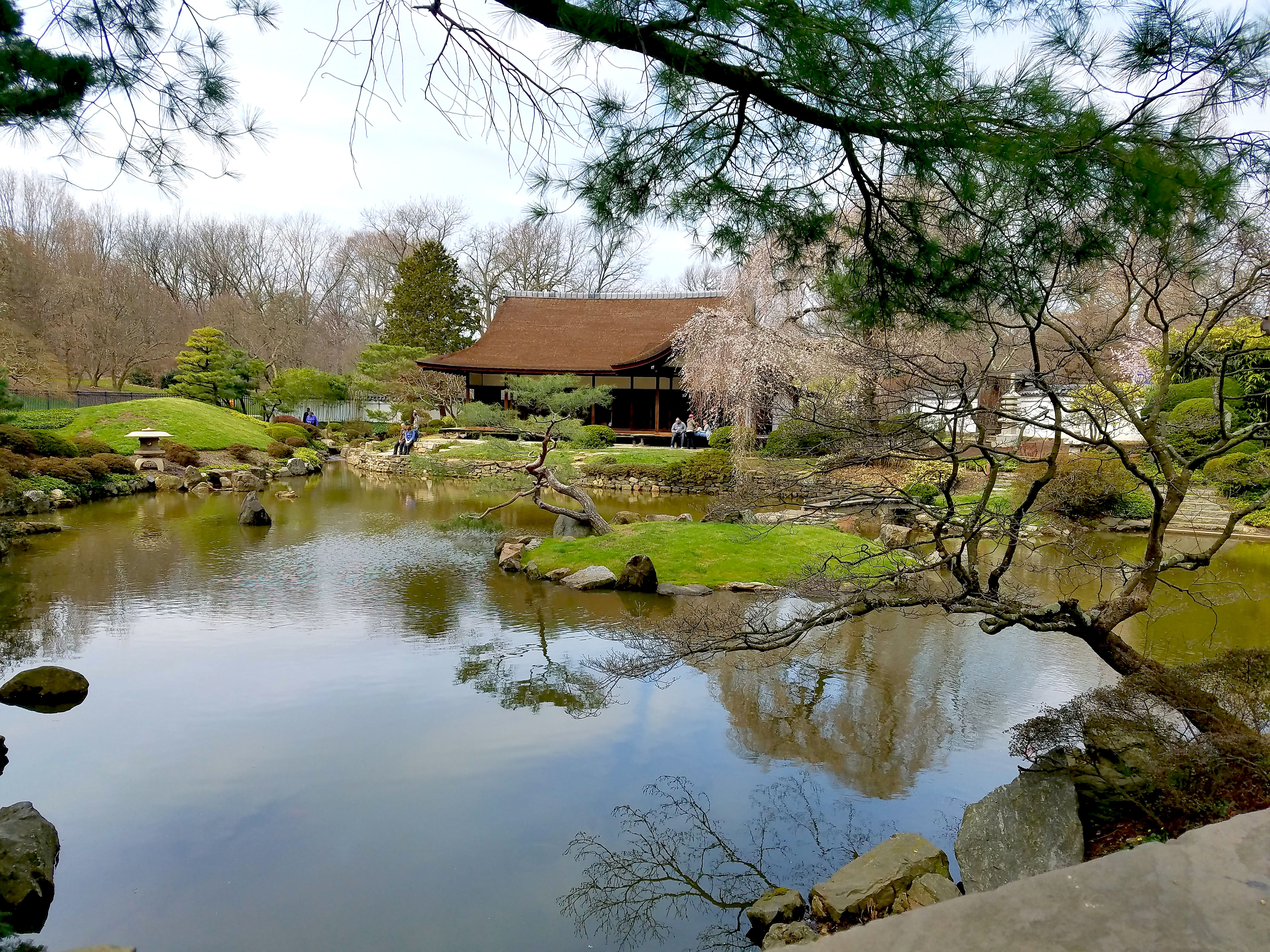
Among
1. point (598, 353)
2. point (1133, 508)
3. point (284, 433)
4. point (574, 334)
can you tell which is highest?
point (574, 334)

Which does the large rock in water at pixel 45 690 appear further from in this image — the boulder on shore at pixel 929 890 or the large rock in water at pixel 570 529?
the large rock in water at pixel 570 529

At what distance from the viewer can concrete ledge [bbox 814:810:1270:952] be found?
1017 mm

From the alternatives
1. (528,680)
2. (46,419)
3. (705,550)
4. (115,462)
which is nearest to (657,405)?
(705,550)

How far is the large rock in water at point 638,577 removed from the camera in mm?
9078

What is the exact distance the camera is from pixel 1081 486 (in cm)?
860

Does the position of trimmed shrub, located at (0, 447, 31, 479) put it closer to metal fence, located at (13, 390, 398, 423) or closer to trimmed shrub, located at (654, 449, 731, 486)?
metal fence, located at (13, 390, 398, 423)

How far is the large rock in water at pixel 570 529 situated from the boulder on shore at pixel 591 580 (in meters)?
1.67

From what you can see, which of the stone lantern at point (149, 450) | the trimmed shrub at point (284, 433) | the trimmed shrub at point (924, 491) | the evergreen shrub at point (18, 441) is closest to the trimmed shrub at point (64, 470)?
the evergreen shrub at point (18, 441)

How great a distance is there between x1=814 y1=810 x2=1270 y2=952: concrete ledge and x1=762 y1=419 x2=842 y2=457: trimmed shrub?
3.03 m

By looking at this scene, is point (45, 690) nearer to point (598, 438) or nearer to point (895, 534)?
point (895, 534)

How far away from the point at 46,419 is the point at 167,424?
8.06ft

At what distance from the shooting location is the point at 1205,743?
3.58 metres

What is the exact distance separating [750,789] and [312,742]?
2.84 m

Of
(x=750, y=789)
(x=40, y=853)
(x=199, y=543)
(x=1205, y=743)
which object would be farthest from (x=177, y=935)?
(x=199, y=543)
